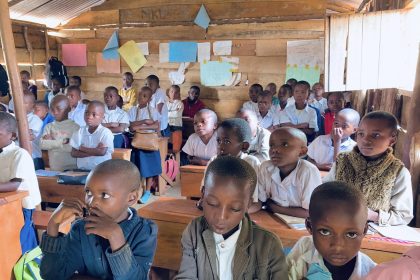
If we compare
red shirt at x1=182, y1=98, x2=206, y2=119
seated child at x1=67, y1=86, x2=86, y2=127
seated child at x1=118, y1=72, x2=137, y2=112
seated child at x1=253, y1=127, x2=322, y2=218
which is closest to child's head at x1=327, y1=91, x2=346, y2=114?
red shirt at x1=182, y1=98, x2=206, y2=119

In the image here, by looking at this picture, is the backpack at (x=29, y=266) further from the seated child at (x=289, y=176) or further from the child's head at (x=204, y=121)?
the child's head at (x=204, y=121)

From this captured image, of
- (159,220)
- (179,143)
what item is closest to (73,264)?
(159,220)

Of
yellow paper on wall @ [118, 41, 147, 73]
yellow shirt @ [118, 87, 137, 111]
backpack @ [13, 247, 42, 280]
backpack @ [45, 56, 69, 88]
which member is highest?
yellow paper on wall @ [118, 41, 147, 73]

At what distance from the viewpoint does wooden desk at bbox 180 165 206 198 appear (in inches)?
129

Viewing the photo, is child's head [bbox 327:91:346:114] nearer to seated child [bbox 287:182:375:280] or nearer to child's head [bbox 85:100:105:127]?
child's head [bbox 85:100:105:127]

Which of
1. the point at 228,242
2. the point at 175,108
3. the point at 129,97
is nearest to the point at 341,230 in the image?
the point at 228,242

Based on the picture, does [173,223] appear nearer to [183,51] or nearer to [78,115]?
[78,115]

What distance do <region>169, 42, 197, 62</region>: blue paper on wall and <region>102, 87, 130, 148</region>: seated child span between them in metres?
2.66

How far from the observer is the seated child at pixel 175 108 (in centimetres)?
694

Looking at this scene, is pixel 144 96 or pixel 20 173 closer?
pixel 20 173

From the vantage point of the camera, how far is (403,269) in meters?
0.75

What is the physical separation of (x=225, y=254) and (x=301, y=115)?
4259mm

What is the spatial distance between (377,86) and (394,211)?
1.70 m

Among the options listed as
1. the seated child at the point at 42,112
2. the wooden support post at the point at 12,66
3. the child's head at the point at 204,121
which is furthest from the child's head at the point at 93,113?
the seated child at the point at 42,112
